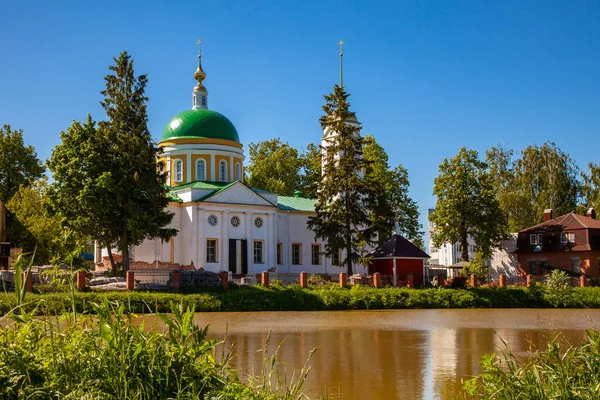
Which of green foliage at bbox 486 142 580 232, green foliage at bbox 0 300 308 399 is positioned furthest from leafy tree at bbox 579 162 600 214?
green foliage at bbox 0 300 308 399

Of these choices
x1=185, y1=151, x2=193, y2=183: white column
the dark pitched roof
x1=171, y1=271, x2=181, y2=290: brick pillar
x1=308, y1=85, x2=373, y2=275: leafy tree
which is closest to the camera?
x1=171, y1=271, x2=181, y2=290: brick pillar

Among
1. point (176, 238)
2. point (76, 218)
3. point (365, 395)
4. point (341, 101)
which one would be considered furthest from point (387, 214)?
point (365, 395)

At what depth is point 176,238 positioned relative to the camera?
155ft

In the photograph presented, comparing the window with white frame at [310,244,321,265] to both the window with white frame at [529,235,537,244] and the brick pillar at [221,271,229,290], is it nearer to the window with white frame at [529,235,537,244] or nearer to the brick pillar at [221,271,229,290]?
the window with white frame at [529,235,537,244]

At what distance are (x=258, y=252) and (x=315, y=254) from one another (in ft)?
20.4

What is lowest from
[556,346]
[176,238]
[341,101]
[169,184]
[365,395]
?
[365,395]

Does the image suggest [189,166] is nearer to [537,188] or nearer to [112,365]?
[537,188]

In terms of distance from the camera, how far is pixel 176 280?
1358 inches

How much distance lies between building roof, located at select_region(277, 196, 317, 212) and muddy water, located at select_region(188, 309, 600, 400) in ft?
67.6

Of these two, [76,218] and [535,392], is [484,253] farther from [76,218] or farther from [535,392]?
[535,392]

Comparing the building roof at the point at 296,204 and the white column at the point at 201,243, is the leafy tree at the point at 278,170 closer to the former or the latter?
the building roof at the point at 296,204

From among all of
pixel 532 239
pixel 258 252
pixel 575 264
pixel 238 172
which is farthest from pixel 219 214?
pixel 575 264

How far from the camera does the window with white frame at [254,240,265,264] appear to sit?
49463 millimetres

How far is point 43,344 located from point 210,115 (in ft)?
147
